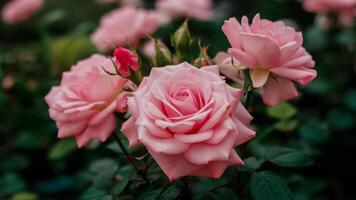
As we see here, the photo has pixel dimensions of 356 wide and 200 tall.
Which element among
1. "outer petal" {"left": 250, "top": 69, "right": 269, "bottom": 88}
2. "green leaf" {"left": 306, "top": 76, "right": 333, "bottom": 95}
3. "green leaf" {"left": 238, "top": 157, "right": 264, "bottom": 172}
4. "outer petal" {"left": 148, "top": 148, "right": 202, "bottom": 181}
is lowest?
"green leaf" {"left": 306, "top": 76, "right": 333, "bottom": 95}

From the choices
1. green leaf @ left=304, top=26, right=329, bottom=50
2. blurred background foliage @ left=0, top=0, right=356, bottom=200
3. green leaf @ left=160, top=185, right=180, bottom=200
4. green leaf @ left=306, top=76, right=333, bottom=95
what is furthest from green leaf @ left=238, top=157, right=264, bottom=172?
green leaf @ left=304, top=26, right=329, bottom=50

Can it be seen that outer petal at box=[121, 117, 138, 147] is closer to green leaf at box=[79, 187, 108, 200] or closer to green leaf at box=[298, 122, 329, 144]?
green leaf at box=[79, 187, 108, 200]

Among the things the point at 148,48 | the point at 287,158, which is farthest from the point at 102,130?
the point at 148,48

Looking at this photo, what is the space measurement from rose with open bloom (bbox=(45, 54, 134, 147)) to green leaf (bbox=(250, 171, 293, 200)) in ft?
0.93

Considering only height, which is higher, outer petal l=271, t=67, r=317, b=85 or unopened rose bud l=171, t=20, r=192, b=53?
unopened rose bud l=171, t=20, r=192, b=53

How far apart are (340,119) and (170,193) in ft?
2.99

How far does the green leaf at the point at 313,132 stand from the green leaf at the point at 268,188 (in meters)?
0.56

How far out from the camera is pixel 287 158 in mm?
1062

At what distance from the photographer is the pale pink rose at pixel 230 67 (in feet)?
3.17

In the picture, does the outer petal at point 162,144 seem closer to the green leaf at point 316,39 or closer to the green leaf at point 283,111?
the green leaf at point 283,111

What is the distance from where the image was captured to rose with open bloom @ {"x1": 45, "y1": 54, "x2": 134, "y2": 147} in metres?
0.96

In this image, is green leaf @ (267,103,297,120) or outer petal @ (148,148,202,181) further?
green leaf @ (267,103,297,120)

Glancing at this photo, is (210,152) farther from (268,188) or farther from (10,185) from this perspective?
(10,185)

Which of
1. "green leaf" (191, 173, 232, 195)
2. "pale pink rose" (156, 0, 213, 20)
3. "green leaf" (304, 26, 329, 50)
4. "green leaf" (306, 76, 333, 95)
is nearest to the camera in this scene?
"green leaf" (191, 173, 232, 195)
